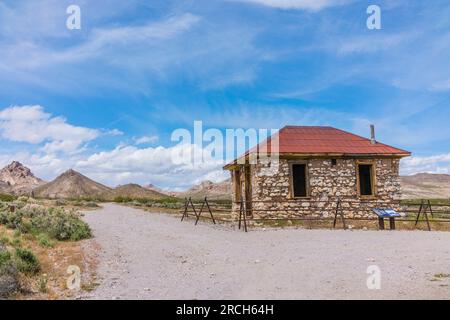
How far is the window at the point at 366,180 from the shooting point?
17.8m

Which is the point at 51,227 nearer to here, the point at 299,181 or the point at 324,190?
the point at 299,181

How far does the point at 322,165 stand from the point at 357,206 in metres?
2.26

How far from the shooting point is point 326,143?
18.0m

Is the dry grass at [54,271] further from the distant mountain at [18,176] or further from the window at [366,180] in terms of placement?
the distant mountain at [18,176]

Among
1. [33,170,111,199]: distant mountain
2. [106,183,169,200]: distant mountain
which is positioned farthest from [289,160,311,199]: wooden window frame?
[33,170,111,199]: distant mountain

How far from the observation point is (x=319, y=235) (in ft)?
41.7

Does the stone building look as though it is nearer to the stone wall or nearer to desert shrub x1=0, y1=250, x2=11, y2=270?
the stone wall

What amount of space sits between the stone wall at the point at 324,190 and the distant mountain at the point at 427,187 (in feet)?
208

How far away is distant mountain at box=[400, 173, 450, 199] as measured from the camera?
81575 mm

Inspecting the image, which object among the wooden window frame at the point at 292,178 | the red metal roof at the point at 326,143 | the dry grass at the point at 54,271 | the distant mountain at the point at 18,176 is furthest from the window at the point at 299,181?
the distant mountain at the point at 18,176

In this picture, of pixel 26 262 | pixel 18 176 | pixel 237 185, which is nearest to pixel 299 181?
pixel 237 185

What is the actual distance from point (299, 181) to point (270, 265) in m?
9.77
